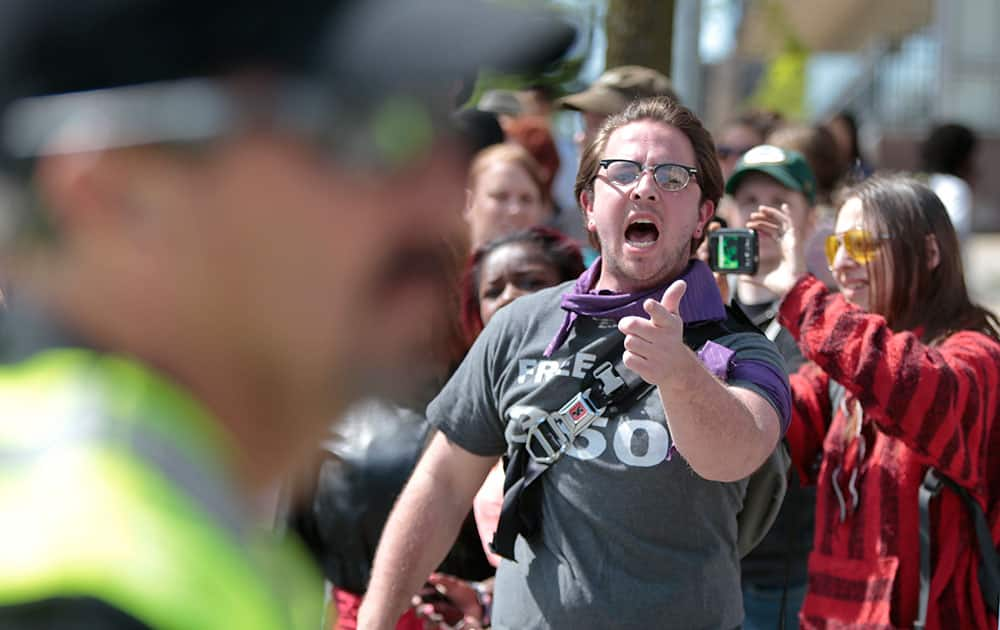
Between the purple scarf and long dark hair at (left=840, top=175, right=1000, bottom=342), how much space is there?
0.88 meters

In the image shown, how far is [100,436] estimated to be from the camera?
90 cm

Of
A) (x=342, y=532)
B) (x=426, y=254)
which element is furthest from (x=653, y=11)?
(x=426, y=254)

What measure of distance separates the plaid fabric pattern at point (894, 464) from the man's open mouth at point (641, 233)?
62 centimetres

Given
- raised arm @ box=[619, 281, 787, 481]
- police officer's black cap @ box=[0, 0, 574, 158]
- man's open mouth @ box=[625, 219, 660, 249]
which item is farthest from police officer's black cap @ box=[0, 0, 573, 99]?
man's open mouth @ box=[625, 219, 660, 249]

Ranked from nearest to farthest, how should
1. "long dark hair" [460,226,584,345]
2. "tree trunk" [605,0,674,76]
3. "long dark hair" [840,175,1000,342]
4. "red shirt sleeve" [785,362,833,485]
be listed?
"long dark hair" [840,175,1000,342], "red shirt sleeve" [785,362,833,485], "long dark hair" [460,226,584,345], "tree trunk" [605,0,674,76]

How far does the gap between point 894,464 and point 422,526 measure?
→ 1266 mm

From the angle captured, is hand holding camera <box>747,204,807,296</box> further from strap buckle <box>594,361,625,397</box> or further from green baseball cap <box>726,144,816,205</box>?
strap buckle <box>594,361,625,397</box>

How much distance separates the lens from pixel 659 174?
3.06 m

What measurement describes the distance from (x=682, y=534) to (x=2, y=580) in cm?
213

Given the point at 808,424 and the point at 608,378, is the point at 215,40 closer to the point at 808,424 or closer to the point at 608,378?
the point at 608,378

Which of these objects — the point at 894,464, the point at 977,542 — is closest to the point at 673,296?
the point at 894,464

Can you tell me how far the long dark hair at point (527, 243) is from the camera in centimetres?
413

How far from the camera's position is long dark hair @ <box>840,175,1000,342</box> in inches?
142

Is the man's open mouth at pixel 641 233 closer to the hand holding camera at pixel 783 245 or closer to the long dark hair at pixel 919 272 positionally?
the hand holding camera at pixel 783 245
